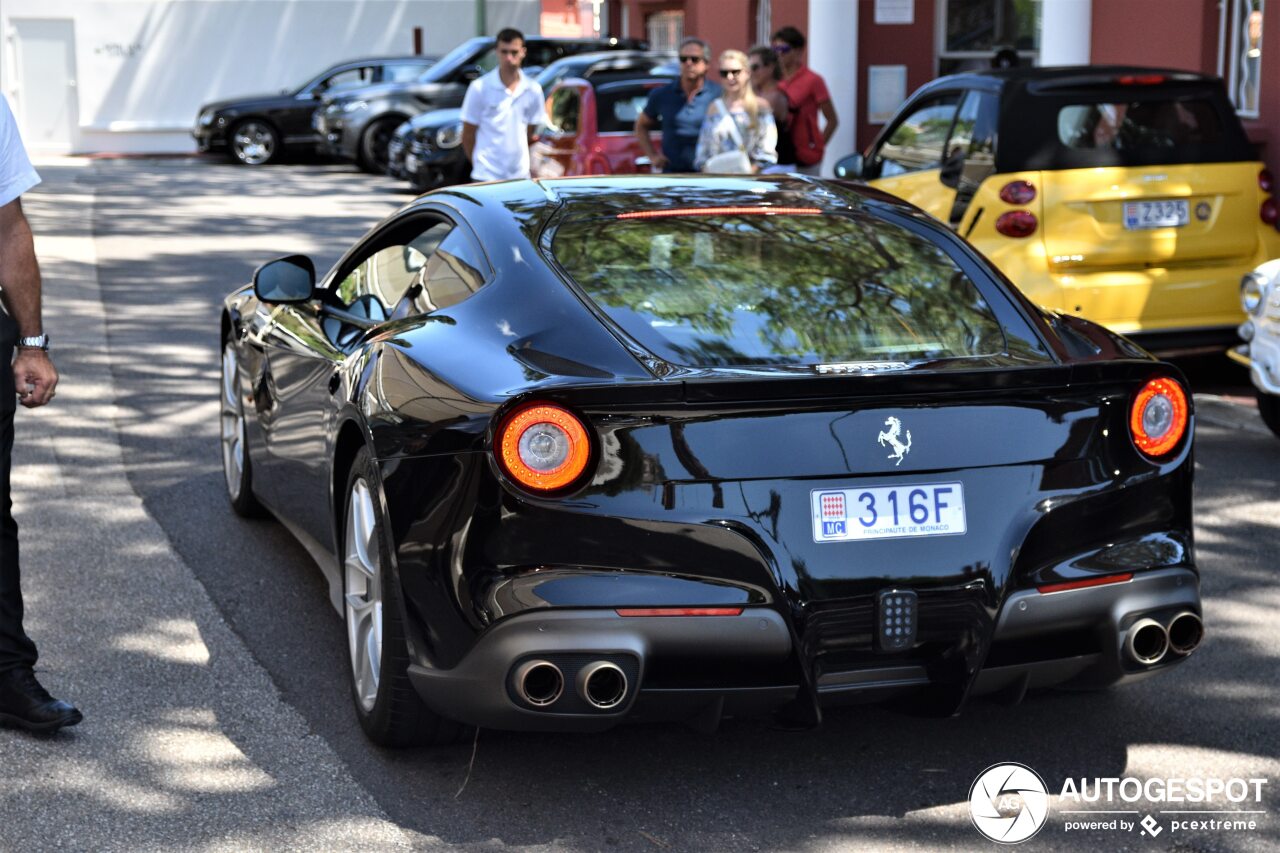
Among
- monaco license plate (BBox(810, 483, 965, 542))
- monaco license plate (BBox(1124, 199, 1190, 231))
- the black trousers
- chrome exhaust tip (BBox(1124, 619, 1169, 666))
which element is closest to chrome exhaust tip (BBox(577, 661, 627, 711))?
monaco license plate (BBox(810, 483, 965, 542))

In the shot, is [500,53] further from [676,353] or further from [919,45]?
[919,45]

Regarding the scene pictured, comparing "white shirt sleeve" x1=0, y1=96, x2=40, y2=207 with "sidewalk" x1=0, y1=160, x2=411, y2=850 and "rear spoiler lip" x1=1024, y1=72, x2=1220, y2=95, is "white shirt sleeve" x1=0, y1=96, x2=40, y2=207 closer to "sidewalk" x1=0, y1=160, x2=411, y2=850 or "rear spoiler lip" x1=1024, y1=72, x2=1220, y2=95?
"sidewalk" x1=0, y1=160, x2=411, y2=850

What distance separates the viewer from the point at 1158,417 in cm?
418

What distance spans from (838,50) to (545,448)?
17.1m

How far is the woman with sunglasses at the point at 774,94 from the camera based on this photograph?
13102mm

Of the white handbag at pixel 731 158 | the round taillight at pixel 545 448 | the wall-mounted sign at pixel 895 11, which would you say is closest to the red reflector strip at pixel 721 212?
the round taillight at pixel 545 448

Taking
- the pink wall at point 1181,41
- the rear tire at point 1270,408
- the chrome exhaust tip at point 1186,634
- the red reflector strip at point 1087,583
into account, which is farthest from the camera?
the pink wall at point 1181,41

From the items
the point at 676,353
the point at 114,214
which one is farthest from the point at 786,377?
the point at 114,214

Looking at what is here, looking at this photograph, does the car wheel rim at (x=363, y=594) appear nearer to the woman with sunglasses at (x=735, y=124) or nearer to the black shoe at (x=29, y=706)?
the black shoe at (x=29, y=706)

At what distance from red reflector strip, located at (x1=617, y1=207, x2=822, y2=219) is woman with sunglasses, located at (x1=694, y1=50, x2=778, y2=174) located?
608 centimetres

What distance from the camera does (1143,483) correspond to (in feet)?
13.6

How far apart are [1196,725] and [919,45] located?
1720 centimetres

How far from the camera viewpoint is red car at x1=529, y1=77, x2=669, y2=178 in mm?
16109

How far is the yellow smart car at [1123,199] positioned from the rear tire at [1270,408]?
931 mm
